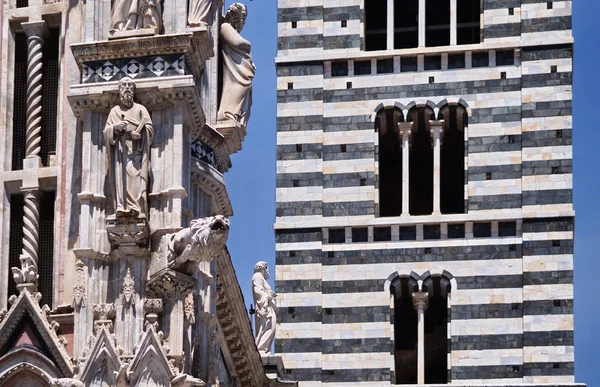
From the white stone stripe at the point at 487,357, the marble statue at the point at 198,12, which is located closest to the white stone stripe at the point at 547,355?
the white stone stripe at the point at 487,357

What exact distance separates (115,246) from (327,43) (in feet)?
73.7

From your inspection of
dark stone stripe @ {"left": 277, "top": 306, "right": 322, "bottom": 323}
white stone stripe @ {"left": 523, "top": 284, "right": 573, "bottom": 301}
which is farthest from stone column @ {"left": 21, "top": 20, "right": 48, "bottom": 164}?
white stone stripe @ {"left": 523, "top": 284, "right": 573, "bottom": 301}

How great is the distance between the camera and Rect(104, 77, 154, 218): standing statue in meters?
20.5

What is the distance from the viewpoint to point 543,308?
1587 inches

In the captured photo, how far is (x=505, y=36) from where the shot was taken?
138ft

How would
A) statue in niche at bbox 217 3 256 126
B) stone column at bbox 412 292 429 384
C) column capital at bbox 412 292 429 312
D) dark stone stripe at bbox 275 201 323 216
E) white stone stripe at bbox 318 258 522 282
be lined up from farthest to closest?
dark stone stripe at bbox 275 201 323 216 < column capital at bbox 412 292 429 312 < white stone stripe at bbox 318 258 522 282 < stone column at bbox 412 292 429 384 < statue in niche at bbox 217 3 256 126

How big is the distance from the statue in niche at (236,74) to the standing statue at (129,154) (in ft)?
9.77

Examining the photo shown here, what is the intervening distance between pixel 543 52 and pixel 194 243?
→ 22557 millimetres

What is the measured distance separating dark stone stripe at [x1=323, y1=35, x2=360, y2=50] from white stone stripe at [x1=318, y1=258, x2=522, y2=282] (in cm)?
447

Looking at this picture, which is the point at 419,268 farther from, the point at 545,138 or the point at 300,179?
the point at 545,138

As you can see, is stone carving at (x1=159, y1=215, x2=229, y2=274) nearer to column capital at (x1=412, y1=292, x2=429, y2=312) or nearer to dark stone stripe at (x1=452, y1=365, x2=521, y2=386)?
dark stone stripe at (x1=452, y1=365, x2=521, y2=386)

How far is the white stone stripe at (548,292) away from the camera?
4038cm

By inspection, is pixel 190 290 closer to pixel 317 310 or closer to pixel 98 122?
pixel 98 122

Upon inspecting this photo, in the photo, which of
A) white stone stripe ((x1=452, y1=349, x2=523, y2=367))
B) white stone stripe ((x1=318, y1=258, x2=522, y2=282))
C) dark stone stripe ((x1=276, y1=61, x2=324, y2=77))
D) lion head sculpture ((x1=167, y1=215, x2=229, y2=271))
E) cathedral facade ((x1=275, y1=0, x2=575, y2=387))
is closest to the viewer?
lion head sculpture ((x1=167, y1=215, x2=229, y2=271))
